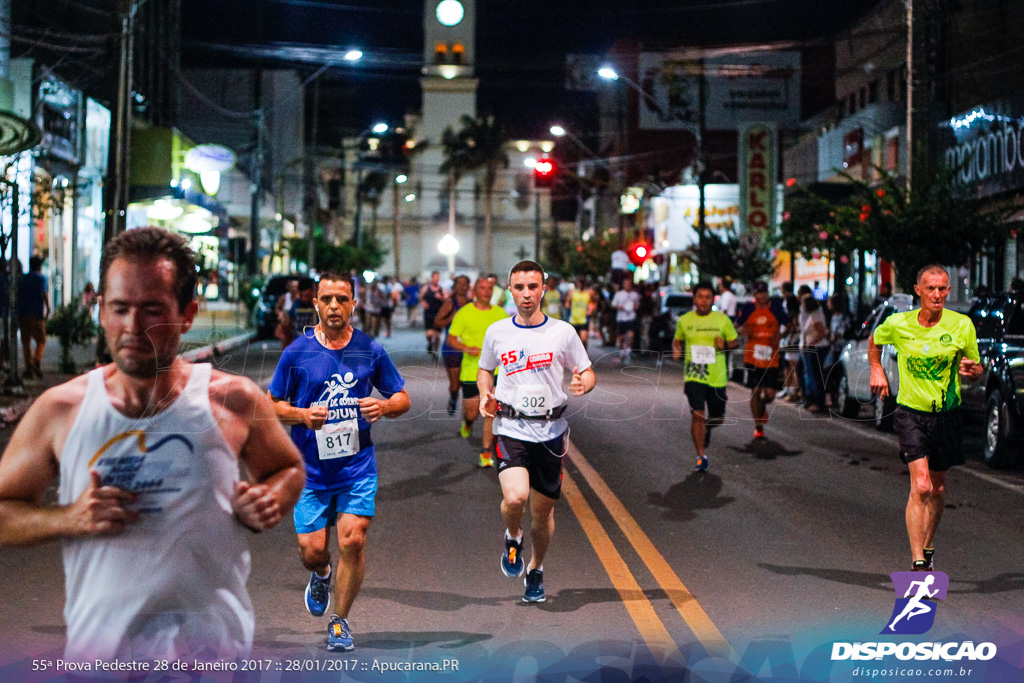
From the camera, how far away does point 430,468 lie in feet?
42.1

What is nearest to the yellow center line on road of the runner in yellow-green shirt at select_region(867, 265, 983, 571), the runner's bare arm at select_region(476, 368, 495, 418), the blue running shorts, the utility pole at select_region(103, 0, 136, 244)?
the runner's bare arm at select_region(476, 368, 495, 418)

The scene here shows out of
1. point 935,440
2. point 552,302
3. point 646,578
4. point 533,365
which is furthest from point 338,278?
point 552,302

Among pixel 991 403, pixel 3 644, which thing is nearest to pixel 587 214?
pixel 991 403

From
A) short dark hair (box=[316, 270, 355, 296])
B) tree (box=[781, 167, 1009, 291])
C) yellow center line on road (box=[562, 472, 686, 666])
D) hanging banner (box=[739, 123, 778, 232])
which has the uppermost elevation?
hanging banner (box=[739, 123, 778, 232])

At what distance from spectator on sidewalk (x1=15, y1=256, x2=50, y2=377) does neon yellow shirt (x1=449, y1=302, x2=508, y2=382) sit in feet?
31.8

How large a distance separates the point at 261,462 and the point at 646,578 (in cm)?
509

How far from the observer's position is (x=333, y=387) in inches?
253

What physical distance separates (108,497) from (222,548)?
1.09 ft

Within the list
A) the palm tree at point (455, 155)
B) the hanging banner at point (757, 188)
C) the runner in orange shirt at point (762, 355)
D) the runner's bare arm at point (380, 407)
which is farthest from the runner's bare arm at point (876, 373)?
the palm tree at point (455, 155)

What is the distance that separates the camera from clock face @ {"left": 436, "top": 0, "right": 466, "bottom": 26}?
2088 centimetres

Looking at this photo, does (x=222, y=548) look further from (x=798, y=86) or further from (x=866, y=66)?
(x=798, y=86)

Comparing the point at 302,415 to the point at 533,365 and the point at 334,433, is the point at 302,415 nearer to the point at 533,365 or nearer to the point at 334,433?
the point at 334,433

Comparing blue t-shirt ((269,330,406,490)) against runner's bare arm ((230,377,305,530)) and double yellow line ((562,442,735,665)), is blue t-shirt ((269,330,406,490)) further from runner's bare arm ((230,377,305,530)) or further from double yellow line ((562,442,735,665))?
runner's bare arm ((230,377,305,530))

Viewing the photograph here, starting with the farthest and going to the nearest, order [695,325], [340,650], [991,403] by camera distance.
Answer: [991,403], [695,325], [340,650]
